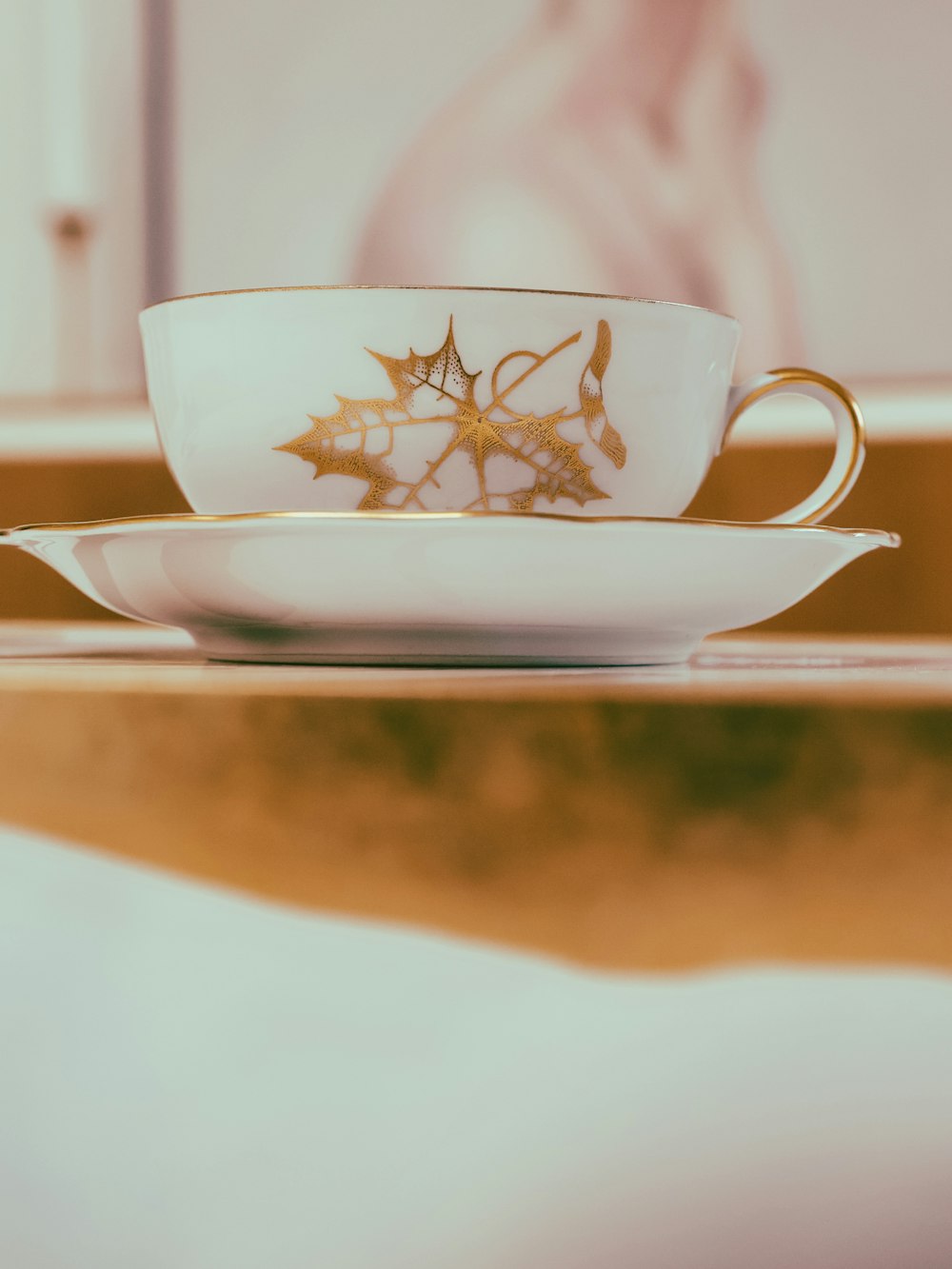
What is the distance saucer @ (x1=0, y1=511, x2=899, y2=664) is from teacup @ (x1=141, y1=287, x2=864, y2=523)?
6 centimetres

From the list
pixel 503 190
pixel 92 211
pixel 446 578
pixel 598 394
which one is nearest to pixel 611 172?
pixel 503 190

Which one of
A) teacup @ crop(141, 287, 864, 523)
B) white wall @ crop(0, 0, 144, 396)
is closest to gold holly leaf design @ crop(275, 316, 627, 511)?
teacup @ crop(141, 287, 864, 523)

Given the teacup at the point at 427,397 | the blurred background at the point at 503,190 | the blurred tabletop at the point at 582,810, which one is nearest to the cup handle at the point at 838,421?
the teacup at the point at 427,397

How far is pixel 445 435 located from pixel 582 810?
15 cm

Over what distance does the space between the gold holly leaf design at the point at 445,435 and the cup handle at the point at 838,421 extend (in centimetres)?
8

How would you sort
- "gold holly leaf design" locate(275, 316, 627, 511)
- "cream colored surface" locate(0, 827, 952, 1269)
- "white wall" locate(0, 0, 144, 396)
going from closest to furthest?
"cream colored surface" locate(0, 827, 952, 1269)
"gold holly leaf design" locate(275, 316, 627, 511)
"white wall" locate(0, 0, 144, 396)

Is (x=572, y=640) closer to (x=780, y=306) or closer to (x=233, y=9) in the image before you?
(x=780, y=306)

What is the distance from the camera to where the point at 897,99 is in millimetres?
748

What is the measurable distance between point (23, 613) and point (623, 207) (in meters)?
0.45

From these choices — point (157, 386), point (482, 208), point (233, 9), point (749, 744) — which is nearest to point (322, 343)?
point (157, 386)

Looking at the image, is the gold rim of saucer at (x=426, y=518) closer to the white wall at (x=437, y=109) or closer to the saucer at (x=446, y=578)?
the saucer at (x=446, y=578)

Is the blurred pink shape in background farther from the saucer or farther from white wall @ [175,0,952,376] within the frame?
the saucer

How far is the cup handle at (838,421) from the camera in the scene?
1.37ft

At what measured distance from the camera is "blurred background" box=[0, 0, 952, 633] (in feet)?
2.45
